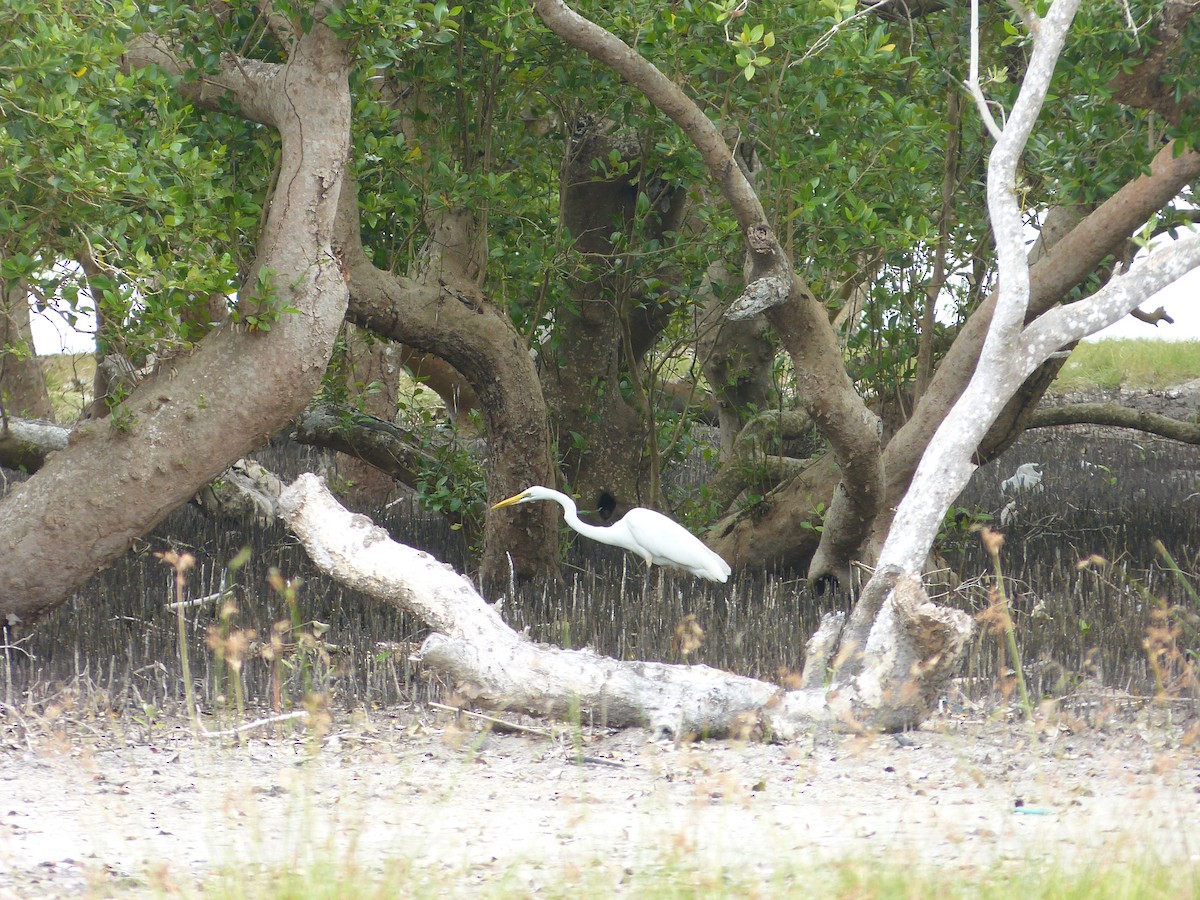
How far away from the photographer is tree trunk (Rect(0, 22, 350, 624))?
4703mm

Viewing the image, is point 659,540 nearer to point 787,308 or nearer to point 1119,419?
point 787,308

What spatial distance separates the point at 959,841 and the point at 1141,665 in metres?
2.53

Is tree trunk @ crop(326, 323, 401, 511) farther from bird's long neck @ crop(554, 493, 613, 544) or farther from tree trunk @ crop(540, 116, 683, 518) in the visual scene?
bird's long neck @ crop(554, 493, 613, 544)

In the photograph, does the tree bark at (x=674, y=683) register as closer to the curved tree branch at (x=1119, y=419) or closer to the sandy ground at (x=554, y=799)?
the sandy ground at (x=554, y=799)

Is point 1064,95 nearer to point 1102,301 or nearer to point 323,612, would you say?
point 1102,301

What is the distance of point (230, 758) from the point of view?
3.93 metres

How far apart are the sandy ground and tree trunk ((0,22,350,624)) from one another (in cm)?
72

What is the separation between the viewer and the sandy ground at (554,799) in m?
2.97

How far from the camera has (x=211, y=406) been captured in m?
4.73

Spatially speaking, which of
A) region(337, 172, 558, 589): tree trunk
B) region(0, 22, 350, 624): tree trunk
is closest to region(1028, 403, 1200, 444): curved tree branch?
region(337, 172, 558, 589): tree trunk

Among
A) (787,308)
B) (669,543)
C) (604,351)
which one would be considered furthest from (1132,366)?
(787,308)

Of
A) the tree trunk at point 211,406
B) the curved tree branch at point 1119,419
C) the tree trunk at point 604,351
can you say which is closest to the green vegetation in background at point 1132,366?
the curved tree branch at point 1119,419

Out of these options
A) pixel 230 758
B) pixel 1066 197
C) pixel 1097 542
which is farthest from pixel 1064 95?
pixel 230 758

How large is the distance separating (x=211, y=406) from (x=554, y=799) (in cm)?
206
